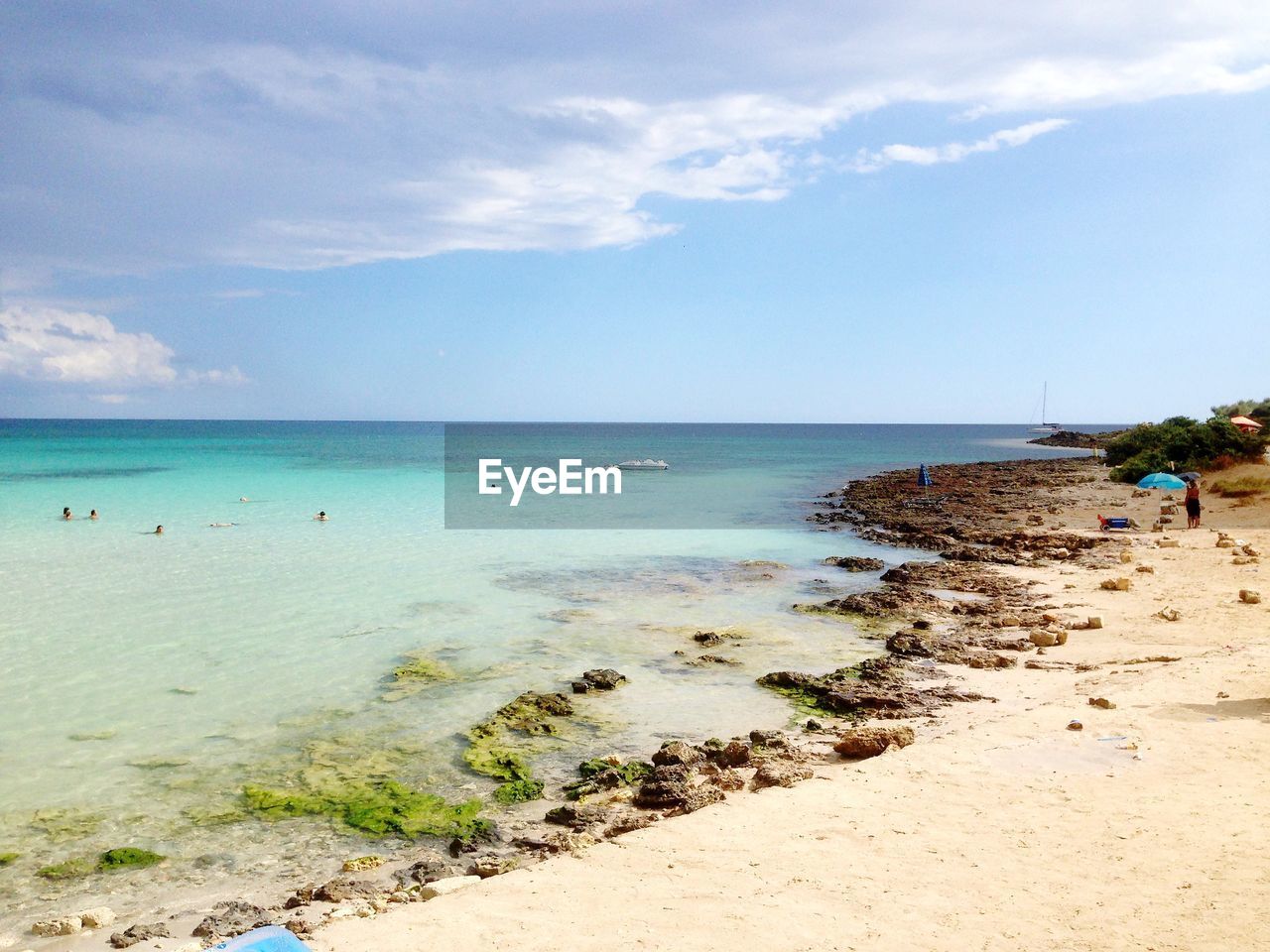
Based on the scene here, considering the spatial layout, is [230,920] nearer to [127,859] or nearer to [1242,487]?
[127,859]

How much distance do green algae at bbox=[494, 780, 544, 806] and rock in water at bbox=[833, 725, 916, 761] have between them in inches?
129

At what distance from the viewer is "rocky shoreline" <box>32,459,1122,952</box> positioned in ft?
21.4

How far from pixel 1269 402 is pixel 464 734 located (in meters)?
68.4

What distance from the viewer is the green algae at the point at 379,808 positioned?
26.1ft

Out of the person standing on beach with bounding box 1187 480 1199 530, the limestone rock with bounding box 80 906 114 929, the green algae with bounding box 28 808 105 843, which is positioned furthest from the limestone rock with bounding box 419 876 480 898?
the person standing on beach with bounding box 1187 480 1199 530

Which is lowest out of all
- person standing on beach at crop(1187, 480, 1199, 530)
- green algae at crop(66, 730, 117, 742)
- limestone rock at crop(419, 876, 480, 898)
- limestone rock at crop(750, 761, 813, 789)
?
green algae at crop(66, 730, 117, 742)

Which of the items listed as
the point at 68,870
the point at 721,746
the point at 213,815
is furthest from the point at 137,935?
the point at 721,746

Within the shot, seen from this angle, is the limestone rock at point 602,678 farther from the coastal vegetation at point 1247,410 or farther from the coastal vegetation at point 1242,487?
the coastal vegetation at point 1247,410

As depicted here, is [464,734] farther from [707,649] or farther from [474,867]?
[707,649]

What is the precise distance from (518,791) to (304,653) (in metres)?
7.01

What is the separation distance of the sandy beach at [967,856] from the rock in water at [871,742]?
0.15 m

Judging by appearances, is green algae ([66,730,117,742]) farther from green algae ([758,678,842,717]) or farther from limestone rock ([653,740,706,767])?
green algae ([758,678,842,717])

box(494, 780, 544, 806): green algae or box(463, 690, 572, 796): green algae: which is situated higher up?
box(463, 690, 572, 796): green algae

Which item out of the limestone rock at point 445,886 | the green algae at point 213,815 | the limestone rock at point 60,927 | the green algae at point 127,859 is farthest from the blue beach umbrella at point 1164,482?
the limestone rock at point 60,927
